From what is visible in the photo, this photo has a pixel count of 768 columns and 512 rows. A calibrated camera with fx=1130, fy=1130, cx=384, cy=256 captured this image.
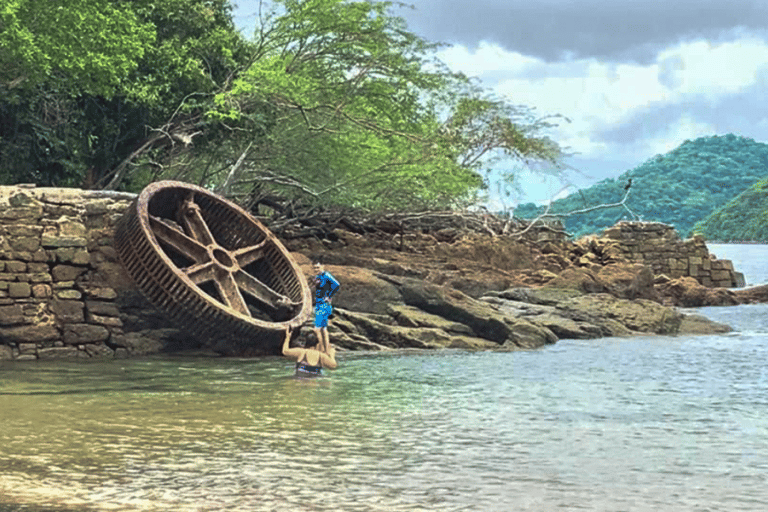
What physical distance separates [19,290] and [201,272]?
7.66ft

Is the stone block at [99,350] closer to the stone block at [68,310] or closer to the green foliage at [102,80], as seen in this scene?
the stone block at [68,310]

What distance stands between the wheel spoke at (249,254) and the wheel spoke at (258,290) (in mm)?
272

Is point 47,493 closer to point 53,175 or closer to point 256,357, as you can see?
point 256,357

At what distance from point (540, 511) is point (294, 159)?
18387 millimetres

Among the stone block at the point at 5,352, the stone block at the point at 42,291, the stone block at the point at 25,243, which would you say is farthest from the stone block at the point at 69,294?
the stone block at the point at 5,352

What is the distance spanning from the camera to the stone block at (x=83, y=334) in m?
14.8

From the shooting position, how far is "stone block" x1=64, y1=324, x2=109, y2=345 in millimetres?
14773

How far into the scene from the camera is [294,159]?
24.3m

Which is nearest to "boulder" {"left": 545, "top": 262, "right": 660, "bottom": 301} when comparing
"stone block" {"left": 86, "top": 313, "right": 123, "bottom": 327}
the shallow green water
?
the shallow green water

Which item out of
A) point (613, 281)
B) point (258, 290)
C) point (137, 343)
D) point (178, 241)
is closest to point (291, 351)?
Result: point (258, 290)

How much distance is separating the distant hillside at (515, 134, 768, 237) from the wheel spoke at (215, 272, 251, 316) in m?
71.9

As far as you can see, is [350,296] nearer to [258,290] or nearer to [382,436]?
[258,290]

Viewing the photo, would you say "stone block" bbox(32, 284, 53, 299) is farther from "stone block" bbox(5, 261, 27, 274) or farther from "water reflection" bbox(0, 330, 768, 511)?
"water reflection" bbox(0, 330, 768, 511)

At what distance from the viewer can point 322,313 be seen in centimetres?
1398
